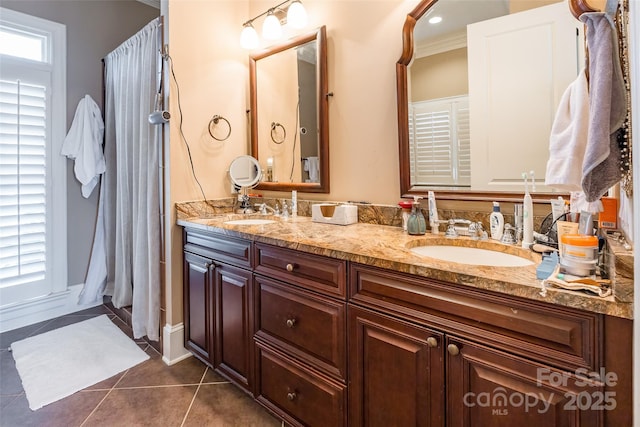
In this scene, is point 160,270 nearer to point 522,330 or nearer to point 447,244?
point 447,244

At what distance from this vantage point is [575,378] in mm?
756

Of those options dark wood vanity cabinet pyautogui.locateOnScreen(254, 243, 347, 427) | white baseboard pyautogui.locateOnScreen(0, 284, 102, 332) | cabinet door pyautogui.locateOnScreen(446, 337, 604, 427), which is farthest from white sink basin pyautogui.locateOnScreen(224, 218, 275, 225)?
white baseboard pyautogui.locateOnScreen(0, 284, 102, 332)

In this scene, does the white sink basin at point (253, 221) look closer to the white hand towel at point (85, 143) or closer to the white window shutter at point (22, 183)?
the white hand towel at point (85, 143)

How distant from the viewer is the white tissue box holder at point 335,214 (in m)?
1.74

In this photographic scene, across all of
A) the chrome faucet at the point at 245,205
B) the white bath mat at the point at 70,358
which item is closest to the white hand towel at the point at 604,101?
the chrome faucet at the point at 245,205

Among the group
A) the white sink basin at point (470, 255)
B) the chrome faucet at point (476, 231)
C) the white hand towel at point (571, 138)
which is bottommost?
the white sink basin at point (470, 255)

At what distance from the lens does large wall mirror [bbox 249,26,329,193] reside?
2.00 metres

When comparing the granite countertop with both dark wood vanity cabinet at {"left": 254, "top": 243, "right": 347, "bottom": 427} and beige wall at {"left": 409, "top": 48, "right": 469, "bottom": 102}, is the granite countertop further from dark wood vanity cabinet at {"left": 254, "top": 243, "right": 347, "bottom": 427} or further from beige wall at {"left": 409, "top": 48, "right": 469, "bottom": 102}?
beige wall at {"left": 409, "top": 48, "right": 469, "bottom": 102}

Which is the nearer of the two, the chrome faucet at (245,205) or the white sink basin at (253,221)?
the white sink basin at (253,221)

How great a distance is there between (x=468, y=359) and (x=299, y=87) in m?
1.84

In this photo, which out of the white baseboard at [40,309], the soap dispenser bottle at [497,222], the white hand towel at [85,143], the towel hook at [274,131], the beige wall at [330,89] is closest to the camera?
the soap dispenser bottle at [497,222]

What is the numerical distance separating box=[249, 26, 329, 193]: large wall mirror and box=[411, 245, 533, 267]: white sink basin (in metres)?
0.86

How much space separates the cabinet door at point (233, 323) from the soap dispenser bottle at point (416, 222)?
81cm

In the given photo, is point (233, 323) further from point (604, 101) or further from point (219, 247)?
point (604, 101)
